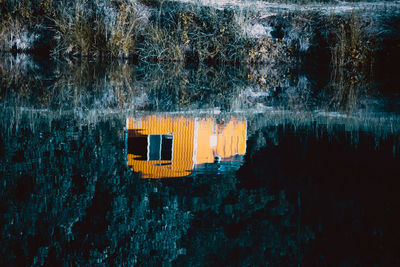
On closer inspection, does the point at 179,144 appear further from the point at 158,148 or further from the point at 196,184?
the point at 196,184

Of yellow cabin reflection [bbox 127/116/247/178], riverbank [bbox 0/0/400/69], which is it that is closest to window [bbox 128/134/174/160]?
yellow cabin reflection [bbox 127/116/247/178]

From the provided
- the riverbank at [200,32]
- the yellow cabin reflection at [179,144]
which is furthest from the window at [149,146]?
the riverbank at [200,32]

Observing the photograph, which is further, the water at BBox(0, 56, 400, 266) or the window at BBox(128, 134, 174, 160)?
the window at BBox(128, 134, 174, 160)

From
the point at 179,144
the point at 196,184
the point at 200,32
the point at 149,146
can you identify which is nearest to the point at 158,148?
the point at 149,146

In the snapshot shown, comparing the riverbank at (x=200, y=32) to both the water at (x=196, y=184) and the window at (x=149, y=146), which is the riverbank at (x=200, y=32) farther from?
the window at (x=149, y=146)

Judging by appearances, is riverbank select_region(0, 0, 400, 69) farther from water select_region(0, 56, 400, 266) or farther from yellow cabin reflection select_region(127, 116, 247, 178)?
yellow cabin reflection select_region(127, 116, 247, 178)

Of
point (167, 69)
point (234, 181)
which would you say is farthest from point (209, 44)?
point (234, 181)

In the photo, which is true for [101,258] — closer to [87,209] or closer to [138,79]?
[87,209]
